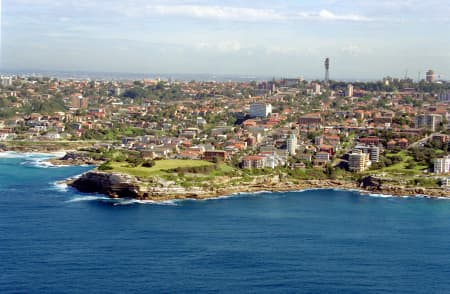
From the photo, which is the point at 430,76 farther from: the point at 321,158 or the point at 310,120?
the point at 321,158

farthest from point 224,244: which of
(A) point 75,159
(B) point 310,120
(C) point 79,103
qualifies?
(C) point 79,103

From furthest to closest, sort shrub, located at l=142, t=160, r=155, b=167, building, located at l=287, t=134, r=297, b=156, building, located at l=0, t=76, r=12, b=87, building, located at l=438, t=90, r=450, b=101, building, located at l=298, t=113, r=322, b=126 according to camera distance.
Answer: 1. building, located at l=0, t=76, r=12, b=87
2. building, located at l=438, t=90, r=450, b=101
3. building, located at l=298, t=113, r=322, b=126
4. building, located at l=287, t=134, r=297, b=156
5. shrub, located at l=142, t=160, r=155, b=167

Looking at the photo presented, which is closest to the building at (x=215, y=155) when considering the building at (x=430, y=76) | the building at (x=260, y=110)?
the building at (x=260, y=110)

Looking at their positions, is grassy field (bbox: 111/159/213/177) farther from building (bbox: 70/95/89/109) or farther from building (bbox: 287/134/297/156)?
building (bbox: 70/95/89/109)

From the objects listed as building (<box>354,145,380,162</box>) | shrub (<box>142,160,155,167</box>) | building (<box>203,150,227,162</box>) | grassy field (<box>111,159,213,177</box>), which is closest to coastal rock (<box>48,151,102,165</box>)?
building (<box>203,150,227,162</box>)

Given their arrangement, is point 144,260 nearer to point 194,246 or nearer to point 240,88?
point 194,246
